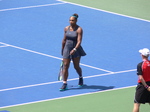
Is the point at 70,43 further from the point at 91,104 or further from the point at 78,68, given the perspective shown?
the point at 91,104

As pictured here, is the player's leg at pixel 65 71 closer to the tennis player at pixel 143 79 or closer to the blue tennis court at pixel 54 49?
the blue tennis court at pixel 54 49

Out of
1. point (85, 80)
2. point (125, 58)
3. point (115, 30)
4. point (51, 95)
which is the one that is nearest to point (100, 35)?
point (115, 30)

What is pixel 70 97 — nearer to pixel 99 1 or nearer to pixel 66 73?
pixel 66 73

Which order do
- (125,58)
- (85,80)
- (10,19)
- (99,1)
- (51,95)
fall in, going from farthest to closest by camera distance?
(99,1) → (10,19) → (125,58) → (85,80) → (51,95)

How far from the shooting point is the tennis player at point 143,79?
49.0 ft

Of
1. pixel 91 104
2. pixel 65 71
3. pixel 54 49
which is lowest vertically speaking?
pixel 91 104

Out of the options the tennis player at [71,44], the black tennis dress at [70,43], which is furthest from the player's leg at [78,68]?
the black tennis dress at [70,43]

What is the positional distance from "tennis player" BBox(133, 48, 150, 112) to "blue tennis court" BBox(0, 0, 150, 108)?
3341 millimetres

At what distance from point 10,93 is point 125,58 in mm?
4814

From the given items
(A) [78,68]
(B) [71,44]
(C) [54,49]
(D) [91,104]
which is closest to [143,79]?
(D) [91,104]

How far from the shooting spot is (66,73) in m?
18.4

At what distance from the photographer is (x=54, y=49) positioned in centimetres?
2244

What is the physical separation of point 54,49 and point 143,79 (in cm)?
791

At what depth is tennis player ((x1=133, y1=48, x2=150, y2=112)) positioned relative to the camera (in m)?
14.9
